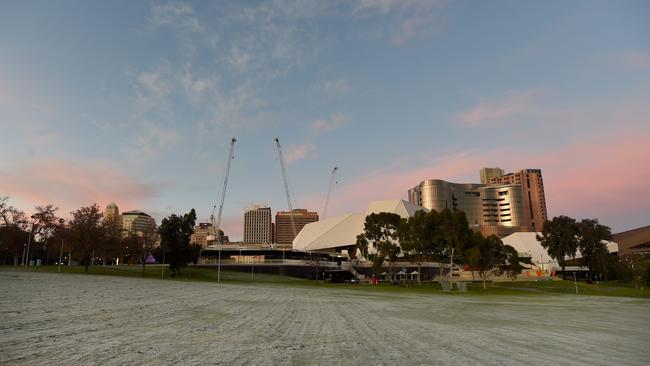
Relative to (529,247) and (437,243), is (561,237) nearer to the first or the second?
(437,243)

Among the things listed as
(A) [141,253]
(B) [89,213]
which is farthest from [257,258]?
(B) [89,213]

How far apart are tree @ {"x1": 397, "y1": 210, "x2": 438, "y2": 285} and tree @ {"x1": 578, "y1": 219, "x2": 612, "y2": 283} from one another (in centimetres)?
6121

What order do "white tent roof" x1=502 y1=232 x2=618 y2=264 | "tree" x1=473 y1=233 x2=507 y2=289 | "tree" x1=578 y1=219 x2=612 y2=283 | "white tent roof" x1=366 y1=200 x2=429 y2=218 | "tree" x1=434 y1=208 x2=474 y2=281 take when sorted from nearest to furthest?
"tree" x1=434 y1=208 x2=474 y2=281 → "tree" x1=473 y1=233 x2=507 y2=289 → "tree" x1=578 y1=219 x2=612 y2=283 → "white tent roof" x1=366 y1=200 x2=429 y2=218 → "white tent roof" x1=502 y1=232 x2=618 y2=264

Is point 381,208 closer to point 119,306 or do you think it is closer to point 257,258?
point 257,258

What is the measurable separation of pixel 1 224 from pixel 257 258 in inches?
2506

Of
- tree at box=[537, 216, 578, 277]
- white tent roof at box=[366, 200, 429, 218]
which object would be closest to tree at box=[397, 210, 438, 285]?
tree at box=[537, 216, 578, 277]

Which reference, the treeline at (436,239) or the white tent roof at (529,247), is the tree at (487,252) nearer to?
the treeline at (436,239)

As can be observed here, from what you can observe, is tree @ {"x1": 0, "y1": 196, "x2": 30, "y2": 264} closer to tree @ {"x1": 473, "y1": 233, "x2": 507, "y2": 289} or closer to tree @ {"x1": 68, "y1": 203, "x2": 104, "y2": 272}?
tree @ {"x1": 68, "y1": 203, "x2": 104, "y2": 272}

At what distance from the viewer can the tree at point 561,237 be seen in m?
107

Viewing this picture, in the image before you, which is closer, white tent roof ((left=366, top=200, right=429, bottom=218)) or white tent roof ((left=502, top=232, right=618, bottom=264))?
white tent roof ((left=366, top=200, right=429, bottom=218))

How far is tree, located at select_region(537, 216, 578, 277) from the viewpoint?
107375 mm

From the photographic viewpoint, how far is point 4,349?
941 centimetres

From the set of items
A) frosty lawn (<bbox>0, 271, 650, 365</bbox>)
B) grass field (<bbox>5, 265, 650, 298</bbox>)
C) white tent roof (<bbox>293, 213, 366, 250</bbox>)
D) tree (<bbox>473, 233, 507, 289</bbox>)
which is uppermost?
white tent roof (<bbox>293, 213, 366, 250</bbox>)

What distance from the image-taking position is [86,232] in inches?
3159
